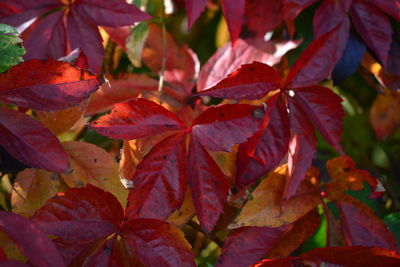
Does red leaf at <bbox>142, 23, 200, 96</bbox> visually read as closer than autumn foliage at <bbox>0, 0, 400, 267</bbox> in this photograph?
No

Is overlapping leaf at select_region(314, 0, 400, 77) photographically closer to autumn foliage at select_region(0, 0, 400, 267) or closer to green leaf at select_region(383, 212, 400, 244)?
autumn foliage at select_region(0, 0, 400, 267)

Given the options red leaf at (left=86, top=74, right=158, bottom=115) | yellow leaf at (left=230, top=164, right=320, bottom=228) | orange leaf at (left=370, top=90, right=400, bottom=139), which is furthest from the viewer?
orange leaf at (left=370, top=90, right=400, bottom=139)

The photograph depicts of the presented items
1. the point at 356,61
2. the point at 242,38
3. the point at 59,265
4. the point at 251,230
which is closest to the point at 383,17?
the point at 356,61

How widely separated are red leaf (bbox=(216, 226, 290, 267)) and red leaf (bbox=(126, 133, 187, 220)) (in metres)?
0.09

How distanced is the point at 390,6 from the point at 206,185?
39 cm

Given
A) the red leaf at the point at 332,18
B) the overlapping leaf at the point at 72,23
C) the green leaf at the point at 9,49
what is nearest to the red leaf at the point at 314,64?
the red leaf at the point at 332,18

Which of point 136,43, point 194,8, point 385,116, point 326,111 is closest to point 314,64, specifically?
point 326,111

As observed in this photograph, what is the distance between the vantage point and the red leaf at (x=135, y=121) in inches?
21.2

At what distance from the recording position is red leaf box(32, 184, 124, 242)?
1.70ft

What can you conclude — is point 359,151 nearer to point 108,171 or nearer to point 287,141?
point 287,141

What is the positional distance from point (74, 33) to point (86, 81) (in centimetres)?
17

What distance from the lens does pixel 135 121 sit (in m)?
0.56

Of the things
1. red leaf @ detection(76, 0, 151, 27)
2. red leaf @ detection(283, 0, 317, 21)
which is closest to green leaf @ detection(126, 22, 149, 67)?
red leaf @ detection(76, 0, 151, 27)

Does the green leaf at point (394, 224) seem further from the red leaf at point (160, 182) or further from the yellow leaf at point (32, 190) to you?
the yellow leaf at point (32, 190)
